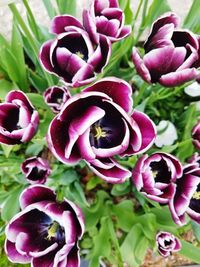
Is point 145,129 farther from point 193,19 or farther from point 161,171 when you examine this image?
point 193,19

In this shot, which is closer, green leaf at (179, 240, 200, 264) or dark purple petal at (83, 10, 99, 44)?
dark purple petal at (83, 10, 99, 44)

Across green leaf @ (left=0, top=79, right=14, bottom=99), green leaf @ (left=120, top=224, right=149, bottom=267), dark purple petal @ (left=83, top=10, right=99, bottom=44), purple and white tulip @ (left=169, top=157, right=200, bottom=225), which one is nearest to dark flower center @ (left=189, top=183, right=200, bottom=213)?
purple and white tulip @ (left=169, top=157, right=200, bottom=225)

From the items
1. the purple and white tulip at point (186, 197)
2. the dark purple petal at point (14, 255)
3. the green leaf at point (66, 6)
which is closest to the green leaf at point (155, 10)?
the green leaf at point (66, 6)

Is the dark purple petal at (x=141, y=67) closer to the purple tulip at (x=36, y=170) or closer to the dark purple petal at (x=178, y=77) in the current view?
the dark purple petal at (x=178, y=77)

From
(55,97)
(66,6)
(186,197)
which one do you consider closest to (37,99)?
(55,97)

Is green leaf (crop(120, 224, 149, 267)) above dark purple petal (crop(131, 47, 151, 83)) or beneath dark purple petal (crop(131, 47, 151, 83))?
beneath

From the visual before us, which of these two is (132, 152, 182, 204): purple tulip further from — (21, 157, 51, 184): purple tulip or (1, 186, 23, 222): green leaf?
(1, 186, 23, 222): green leaf

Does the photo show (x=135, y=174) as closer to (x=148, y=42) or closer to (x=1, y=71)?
(x=148, y=42)

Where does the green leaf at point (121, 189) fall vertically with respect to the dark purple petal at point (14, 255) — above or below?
below
